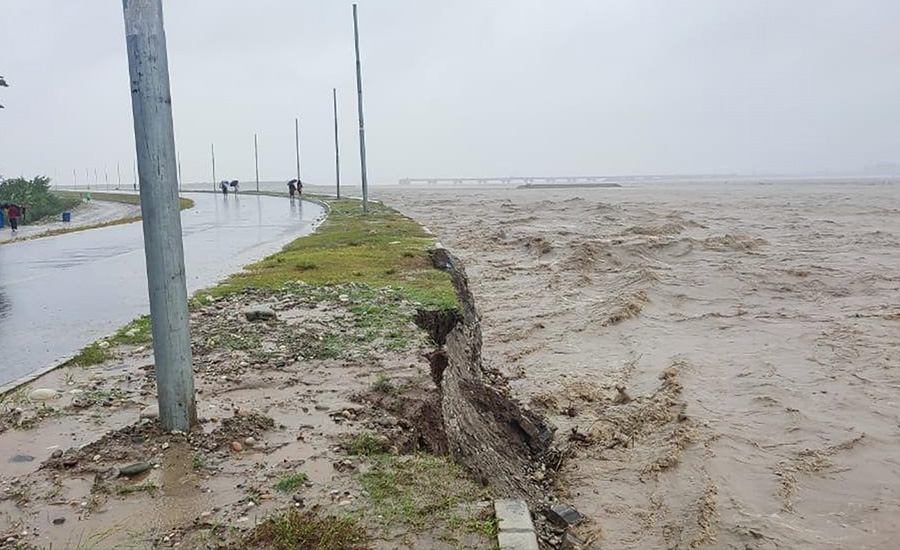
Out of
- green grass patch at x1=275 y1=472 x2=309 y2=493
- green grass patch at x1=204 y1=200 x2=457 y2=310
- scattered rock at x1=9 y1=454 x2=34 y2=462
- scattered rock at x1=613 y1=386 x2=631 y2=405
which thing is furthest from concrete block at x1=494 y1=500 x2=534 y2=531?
green grass patch at x1=204 y1=200 x2=457 y2=310

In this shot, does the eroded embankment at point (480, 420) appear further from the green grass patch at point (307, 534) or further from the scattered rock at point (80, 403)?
the scattered rock at point (80, 403)

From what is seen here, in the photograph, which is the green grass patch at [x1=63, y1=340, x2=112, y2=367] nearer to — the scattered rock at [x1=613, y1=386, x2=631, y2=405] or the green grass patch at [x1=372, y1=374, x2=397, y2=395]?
the green grass patch at [x1=372, y1=374, x2=397, y2=395]

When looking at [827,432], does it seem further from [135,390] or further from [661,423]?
[135,390]

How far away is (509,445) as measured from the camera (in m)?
6.40

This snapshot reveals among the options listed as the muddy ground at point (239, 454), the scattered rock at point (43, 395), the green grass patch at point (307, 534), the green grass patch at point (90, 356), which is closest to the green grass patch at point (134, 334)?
the green grass patch at point (90, 356)

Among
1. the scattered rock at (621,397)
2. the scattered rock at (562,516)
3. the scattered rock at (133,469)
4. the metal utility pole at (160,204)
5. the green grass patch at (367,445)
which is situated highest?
the metal utility pole at (160,204)

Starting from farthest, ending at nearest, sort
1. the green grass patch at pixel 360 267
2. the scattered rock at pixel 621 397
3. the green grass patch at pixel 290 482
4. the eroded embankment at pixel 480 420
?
the green grass patch at pixel 360 267 → the scattered rock at pixel 621 397 → the eroded embankment at pixel 480 420 → the green grass patch at pixel 290 482

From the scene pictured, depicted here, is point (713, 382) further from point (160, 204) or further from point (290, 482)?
point (160, 204)

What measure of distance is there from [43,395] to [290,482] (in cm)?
304

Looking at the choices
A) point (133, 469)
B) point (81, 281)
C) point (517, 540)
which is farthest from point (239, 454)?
point (81, 281)

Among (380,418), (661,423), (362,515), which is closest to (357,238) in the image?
(661,423)

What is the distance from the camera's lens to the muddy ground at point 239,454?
3.67 meters

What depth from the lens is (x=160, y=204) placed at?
442cm

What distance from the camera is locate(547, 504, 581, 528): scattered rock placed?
190 inches
